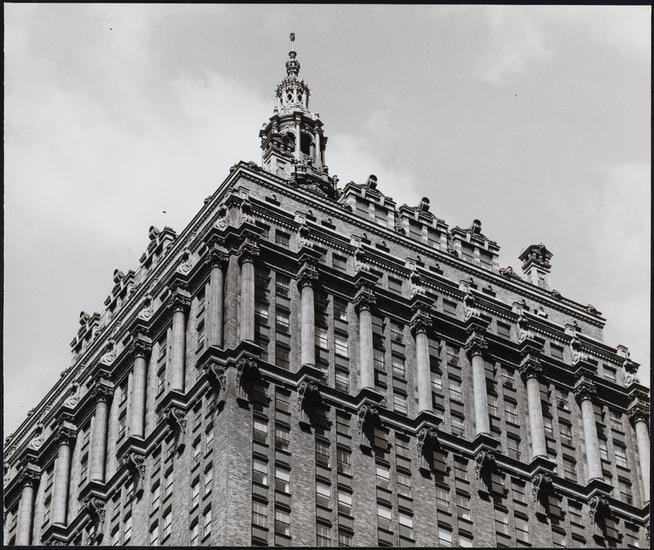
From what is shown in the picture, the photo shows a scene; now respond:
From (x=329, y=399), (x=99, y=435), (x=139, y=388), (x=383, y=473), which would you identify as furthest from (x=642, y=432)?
(x=99, y=435)

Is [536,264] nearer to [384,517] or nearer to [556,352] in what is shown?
[556,352]

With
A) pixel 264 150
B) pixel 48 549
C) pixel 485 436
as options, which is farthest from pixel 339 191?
pixel 48 549

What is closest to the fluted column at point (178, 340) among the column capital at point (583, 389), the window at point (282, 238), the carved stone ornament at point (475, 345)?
the window at point (282, 238)

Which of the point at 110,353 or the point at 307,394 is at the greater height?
the point at 110,353

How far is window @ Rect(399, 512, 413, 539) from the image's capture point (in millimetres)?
146000

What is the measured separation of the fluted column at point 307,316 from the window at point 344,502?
1188 centimetres

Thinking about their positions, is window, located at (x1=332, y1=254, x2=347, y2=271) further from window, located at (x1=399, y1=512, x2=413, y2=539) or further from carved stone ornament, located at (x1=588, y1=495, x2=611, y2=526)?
carved stone ornament, located at (x1=588, y1=495, x2=611, y2=526)

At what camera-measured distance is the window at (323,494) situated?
142875mm

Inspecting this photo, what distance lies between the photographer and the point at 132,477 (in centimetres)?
15425

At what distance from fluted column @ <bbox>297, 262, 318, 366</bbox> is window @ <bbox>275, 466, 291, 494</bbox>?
39.0 feet

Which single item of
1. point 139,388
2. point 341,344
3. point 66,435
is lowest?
point 139,388

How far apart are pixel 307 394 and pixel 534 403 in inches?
1060

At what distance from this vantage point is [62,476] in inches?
6658

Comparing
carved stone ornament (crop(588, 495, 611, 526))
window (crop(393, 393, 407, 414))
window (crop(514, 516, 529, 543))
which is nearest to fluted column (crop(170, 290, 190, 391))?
window (crop(393, 393, 407, 414))
